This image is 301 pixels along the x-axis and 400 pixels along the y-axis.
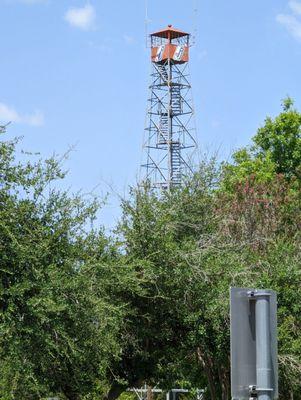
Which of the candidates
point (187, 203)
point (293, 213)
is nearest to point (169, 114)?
point (293, 213)

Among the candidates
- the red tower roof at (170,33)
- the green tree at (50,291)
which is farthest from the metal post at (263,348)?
the red tower roof at (170,33)

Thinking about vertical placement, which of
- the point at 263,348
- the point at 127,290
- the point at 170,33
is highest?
the point at 170,33

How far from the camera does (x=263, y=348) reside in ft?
18.1

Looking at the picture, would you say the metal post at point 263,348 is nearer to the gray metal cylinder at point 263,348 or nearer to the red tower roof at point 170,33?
the gray metal cylinder at point 263,348

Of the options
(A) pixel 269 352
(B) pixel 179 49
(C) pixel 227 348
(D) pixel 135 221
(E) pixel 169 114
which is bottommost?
(A) pixel 269 352

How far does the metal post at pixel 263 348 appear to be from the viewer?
5.43m

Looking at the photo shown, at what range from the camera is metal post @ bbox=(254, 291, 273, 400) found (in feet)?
17.8

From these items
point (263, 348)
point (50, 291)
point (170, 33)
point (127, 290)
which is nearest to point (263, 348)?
point (263, 348)

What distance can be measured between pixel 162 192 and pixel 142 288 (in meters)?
3.08

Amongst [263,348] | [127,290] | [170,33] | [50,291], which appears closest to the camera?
[263,348]

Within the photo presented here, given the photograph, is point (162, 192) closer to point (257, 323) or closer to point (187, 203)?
point (187, 203)

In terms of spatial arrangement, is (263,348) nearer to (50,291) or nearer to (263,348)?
(263,348)

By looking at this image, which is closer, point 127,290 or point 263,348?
point 263,348

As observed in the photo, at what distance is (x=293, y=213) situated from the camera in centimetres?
3139
